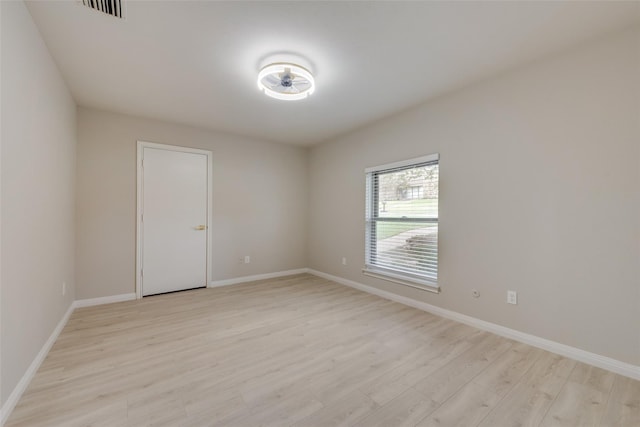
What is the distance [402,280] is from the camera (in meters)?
3.51

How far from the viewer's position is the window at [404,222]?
3.22m

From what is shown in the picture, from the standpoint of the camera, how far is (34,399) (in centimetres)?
Answer: 165

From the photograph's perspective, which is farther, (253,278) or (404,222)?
(253,278)

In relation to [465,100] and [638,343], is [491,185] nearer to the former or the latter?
[465,100]

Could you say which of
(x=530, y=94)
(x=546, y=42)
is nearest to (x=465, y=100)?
(x=530, y=94)

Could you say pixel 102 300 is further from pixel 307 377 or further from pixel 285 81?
pixel 285 81

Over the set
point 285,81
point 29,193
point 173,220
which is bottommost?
point 173,220

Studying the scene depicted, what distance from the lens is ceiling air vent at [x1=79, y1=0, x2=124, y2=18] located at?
172 centimetres

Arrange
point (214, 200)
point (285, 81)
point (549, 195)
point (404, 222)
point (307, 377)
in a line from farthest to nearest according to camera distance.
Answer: point (214, 200), point (404, 222), point (285, 81), point (549, 195), point (307, 377)

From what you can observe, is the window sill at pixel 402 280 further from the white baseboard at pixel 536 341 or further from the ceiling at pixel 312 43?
the ceiling at pixel 312 43

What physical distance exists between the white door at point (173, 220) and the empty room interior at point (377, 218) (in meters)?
0.04

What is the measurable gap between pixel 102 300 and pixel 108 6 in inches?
131

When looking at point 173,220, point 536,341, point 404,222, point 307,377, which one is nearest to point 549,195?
point 536,341

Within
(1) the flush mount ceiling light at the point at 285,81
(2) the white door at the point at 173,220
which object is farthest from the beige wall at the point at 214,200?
(1) the flush mount ceiling light at the point at 285,81
